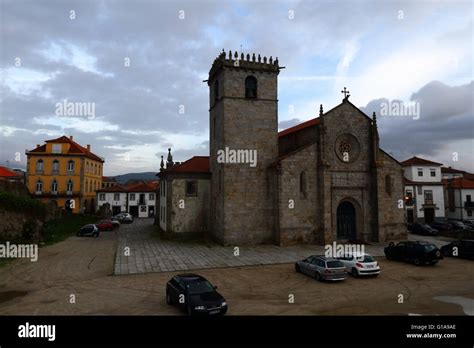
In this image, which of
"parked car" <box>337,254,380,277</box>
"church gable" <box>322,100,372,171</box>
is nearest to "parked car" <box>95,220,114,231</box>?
"church gable" <box>322,100,372,171</box>

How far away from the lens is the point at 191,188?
33562 millimetres

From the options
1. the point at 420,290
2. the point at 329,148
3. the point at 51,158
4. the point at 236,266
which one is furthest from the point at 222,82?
the point at 51,158

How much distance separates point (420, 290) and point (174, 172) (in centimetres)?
2336

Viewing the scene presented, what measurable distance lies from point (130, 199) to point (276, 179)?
4667cm

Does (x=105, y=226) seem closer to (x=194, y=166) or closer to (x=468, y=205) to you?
(x=194, y=166)

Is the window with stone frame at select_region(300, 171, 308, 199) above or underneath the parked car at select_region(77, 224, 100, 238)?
above

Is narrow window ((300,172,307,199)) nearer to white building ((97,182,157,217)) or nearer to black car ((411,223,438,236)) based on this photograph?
black car ((411,223,438,236))

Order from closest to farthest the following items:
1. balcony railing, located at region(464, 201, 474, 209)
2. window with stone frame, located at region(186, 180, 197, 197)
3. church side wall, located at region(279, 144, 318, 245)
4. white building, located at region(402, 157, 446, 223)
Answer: church side wall, located at region(279, 144, 318, 245) < window with stone frame, located at region(186, 180, 197, 197) < white building, located at region(402, 157, 446, 223) < balcony railing, located at region(464, 201, 474, 209)

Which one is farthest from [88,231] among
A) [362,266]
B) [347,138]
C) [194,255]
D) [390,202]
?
[390,202]

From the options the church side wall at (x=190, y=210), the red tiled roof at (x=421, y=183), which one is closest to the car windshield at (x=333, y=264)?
the church side wall at (x=190, y=210)

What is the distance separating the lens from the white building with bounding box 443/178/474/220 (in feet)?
177

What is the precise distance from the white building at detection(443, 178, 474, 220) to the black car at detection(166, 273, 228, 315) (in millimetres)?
54379

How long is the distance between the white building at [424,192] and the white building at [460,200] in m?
3.99

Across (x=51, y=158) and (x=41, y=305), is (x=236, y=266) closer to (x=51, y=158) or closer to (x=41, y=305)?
(x=41, y=305)
